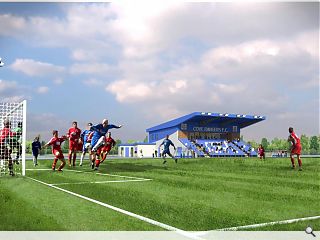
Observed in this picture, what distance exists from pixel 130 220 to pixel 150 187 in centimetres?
327

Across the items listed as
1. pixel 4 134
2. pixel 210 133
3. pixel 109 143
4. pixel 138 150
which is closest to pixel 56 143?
pixel 4 134

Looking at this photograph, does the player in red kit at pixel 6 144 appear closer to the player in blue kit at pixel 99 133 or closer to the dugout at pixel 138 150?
the player in blue kit at pixel 99 133

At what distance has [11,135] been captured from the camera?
11.9 meters

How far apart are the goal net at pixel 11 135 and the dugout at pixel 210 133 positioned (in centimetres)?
3407

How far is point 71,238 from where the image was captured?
3.93m

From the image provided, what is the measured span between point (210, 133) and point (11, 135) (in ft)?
Answer: 133

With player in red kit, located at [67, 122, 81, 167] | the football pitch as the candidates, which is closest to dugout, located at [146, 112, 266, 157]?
player in red kit, located at [67, 122, 81, 167]

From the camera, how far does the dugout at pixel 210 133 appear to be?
47594mm

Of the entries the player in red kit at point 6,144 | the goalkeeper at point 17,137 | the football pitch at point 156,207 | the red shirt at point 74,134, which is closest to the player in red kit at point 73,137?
the red shirt at point 74,134

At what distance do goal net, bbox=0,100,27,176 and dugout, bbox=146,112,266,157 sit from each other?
34070 mm

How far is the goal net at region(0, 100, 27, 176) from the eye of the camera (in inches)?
457

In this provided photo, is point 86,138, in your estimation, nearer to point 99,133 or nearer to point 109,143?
point 109,143

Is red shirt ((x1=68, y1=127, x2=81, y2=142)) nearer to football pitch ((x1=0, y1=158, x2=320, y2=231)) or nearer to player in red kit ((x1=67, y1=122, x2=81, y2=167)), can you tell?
player in red kit ((x1=67, y1=122, x2=81, y2=167))

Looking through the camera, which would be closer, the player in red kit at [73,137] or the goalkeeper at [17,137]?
the goalkeeper at [17,137]
